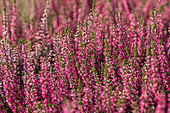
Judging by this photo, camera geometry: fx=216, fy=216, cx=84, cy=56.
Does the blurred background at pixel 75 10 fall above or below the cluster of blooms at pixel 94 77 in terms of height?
above

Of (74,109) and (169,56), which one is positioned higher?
(169,56)

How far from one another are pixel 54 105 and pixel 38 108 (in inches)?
10.9

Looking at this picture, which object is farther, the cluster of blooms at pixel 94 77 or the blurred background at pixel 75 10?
the blurred background at pixel 75 10

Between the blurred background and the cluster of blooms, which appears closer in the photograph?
the cluster of blooms

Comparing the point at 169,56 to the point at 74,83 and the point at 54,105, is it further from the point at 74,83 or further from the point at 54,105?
the point at 54,105

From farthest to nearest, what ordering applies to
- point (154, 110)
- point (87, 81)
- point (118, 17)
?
1. point (118, 17)
2. point (87, 81)
3. point (154, 110)

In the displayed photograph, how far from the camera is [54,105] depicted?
230 centimetres

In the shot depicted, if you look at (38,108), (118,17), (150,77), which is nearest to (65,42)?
(118,17)

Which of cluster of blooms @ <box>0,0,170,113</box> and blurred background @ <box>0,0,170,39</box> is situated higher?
blurred background @ <box>0,0,170,39</box>

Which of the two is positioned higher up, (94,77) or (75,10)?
(75,10)

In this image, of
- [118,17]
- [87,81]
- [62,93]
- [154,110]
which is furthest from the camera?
[118,17]

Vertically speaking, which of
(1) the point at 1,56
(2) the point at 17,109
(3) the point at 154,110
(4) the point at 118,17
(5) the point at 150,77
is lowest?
(2) the point at 17,109

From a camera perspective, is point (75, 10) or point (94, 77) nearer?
point (94, 77)

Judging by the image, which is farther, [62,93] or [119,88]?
[62,93]
